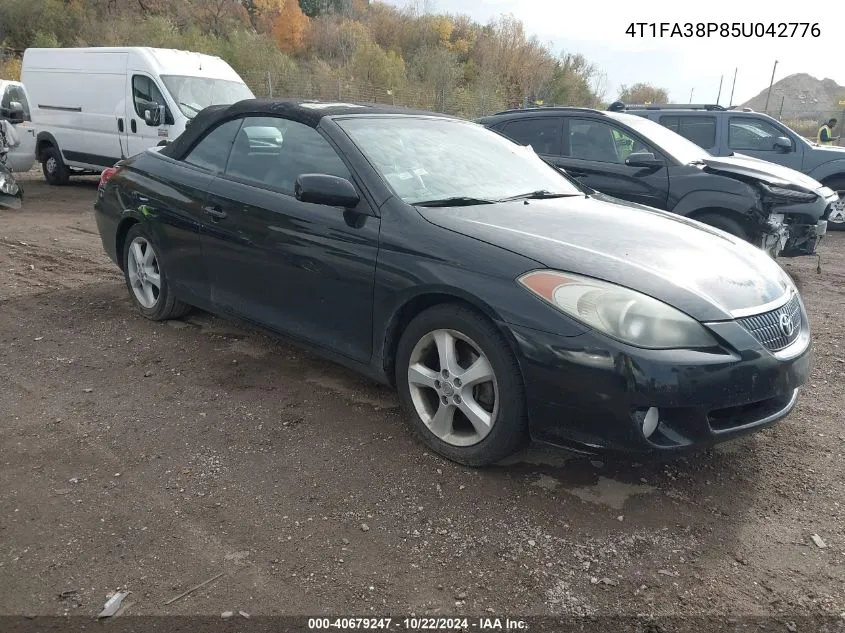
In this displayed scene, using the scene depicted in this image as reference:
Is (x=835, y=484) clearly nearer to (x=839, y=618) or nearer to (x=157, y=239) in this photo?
(x=839, y=618)

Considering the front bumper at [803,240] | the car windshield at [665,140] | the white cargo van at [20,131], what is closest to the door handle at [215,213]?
the car windshield at [665,140]

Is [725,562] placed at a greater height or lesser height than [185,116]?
lesser

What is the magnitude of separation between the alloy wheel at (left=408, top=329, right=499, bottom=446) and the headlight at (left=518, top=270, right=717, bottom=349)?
0.42 m

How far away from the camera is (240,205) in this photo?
3.84 metres

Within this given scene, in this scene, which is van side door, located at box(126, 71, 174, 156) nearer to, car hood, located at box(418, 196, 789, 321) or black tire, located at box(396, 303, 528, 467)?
car hood, located at box(418, 196, 789, 321)

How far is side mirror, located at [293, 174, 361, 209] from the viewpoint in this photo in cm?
320

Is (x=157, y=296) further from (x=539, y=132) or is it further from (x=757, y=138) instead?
(x=757, y=138)

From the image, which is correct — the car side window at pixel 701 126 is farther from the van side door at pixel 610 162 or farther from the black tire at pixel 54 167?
the black tire at pixel 54 167

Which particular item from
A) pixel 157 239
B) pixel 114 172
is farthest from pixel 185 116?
pixel 157 239

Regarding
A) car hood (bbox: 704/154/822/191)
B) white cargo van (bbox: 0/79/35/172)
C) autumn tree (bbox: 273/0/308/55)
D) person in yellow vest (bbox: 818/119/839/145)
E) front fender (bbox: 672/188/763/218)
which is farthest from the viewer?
autumn tree (bbox: 273/0/308/55)

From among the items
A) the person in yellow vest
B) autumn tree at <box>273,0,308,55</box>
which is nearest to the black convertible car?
the person in yellow vest

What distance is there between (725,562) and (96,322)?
14.1 feet

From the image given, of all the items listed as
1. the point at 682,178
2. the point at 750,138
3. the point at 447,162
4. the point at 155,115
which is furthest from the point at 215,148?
the point at 750,138

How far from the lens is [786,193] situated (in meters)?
6.50
